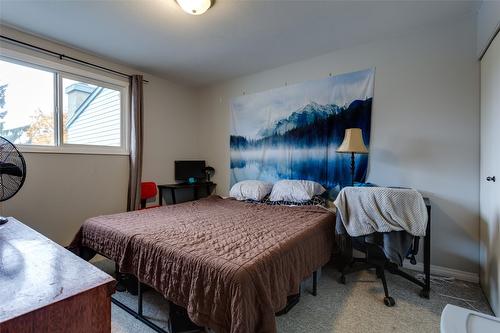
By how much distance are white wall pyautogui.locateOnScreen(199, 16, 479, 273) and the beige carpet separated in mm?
490

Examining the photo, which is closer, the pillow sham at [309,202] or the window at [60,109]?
the window at [60,109]

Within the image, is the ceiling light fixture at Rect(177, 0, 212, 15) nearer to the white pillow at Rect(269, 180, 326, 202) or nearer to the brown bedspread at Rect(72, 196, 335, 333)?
the brown bedspread at Rect(72, 196, 335, 333)

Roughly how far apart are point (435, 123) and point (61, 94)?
4.02 m

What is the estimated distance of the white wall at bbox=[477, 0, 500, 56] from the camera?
1.66 metres

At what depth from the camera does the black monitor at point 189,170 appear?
386 cm

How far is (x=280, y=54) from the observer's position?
9.61 feet

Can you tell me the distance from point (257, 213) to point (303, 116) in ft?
4.74

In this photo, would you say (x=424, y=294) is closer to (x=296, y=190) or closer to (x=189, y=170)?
(x=296, y=190)

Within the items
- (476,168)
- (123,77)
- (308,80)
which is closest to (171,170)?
(123,77)

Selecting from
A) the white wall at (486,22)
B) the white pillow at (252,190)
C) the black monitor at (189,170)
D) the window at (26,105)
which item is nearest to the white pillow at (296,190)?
the white pillow at (252,190)

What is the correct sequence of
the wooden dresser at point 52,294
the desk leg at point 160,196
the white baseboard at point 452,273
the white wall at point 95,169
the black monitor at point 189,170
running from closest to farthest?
the wooden dresser at point 52,294
the white baseboard at point 452,273
the white wall at point 95,169
the desk leg at point 160,196
the black monitor at point 189,170

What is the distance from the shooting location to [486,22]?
73.5 inches

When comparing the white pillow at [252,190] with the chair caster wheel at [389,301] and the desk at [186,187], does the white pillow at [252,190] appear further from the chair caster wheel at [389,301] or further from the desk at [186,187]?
the chair caster wheel at [389,301]

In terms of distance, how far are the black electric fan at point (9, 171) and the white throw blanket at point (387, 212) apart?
2274 millimetres
